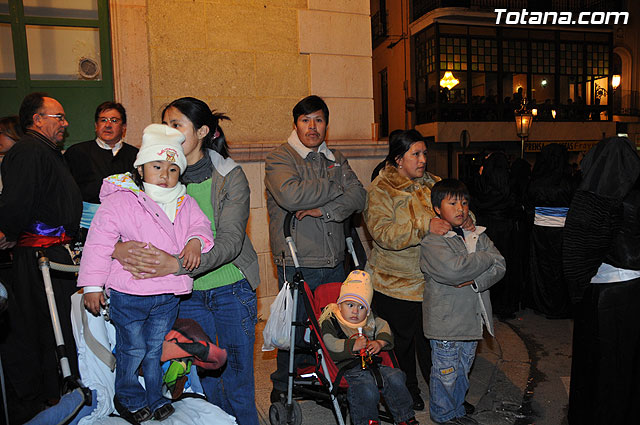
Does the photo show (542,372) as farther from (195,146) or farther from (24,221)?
(24,221)

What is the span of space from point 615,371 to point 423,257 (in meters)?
1.50

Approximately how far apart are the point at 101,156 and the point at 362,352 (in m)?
3.20

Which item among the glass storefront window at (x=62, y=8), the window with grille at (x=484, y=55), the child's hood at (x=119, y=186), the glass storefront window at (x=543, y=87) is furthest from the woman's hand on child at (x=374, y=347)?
the glass storefront window at (x=543, y=87)

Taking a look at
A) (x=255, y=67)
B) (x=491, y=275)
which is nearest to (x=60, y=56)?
(x=255, y=67)

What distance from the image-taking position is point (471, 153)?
25047 millimetres

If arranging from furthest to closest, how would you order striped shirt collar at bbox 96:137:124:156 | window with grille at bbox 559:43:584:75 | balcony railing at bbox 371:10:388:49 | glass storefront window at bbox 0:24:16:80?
balcony railing at bbox 371:10:388:49 < window with grille at bbox 559:43:584:75 < glass storefront window at bbox 0:24:16:80 < striped shirt collar at bbox 96:137:124:156

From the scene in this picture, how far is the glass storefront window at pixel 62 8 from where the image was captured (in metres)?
5.63

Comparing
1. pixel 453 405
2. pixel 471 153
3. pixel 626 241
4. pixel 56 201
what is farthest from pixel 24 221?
pixel 471 153

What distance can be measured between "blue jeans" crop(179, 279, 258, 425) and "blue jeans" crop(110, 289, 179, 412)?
1.75ft

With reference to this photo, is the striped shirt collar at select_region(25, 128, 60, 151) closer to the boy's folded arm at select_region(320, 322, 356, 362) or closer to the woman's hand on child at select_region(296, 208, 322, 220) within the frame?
the woman's hand on child at select_region(296, 208, 322, 220)

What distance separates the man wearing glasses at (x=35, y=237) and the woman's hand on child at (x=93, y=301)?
1.46 m

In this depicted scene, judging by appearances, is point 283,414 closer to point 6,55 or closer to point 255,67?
point 255,67

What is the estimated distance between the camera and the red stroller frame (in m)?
3.47

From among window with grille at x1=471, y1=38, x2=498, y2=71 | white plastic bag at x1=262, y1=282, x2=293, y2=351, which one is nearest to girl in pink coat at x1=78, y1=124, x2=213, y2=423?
white plastic bag at x1=262, y1=282, x2=293, y2=351
